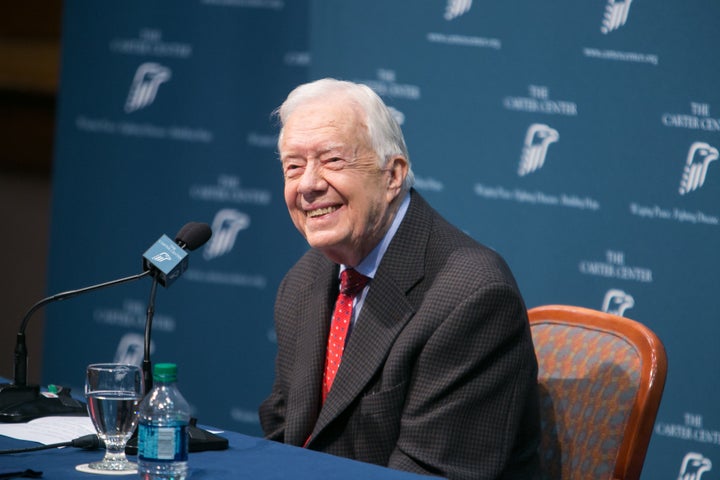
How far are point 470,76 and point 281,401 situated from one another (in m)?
2.15

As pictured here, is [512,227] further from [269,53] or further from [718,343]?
[269,53]

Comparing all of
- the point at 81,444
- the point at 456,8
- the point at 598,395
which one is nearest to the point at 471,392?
the point at 598,395

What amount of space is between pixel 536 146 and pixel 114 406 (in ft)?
8.84

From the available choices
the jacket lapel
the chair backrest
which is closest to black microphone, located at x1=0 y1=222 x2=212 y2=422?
the jacket lapel

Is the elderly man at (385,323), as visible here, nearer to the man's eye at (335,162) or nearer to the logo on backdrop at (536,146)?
the man's eye at (335,162)

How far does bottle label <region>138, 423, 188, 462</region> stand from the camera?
1827 mm

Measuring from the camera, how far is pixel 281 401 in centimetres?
282

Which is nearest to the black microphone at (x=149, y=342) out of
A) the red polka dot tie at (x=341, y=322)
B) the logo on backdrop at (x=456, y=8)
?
the red polka dot tie at (x=341, y=322)

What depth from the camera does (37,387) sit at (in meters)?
2.47

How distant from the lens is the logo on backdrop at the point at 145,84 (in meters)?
5.32

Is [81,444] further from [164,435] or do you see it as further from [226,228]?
[226,228]

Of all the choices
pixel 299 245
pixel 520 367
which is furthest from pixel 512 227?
pixel 520 367

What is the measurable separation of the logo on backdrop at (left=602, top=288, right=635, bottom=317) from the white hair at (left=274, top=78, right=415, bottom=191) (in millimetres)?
1712

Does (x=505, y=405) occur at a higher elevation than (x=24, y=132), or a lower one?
lower
